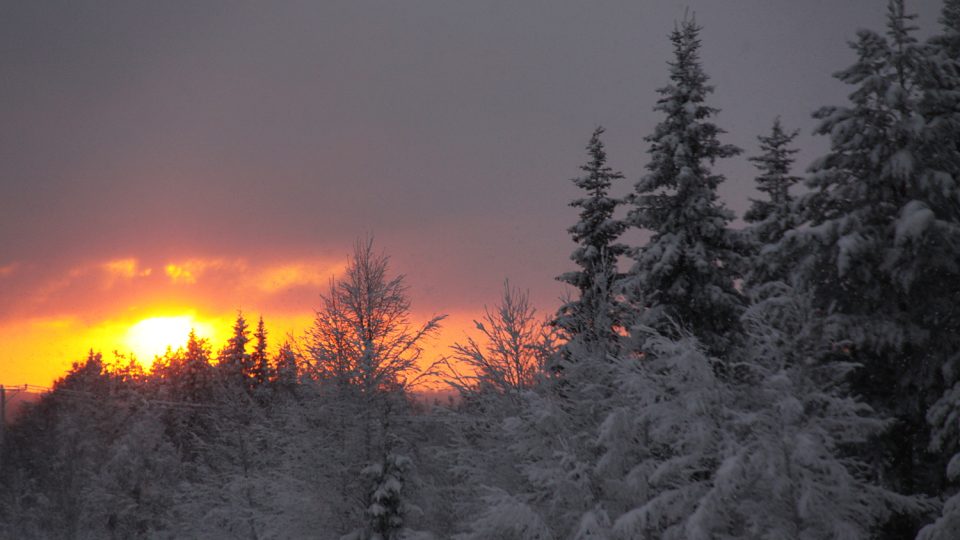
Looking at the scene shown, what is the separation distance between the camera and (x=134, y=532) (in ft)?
160

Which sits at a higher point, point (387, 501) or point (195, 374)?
point (195, 374)

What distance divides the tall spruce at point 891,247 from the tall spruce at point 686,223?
445 cm

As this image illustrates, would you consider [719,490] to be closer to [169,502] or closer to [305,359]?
[305,359]

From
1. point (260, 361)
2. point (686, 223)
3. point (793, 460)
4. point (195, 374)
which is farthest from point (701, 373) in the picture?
point (195, 374)

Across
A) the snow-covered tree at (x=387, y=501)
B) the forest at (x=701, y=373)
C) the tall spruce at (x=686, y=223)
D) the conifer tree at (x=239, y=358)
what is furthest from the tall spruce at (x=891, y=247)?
the conifer tree at (x=239, y=358)

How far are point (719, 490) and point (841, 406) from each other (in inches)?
113

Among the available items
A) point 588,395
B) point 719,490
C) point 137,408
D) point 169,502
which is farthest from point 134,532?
point 719,490

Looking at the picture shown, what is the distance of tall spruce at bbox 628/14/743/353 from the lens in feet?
74.9

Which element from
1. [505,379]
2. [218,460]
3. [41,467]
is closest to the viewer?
[505,379]

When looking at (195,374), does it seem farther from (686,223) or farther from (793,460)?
(793,460)

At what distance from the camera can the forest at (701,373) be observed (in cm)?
1558

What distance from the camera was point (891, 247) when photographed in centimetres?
1733

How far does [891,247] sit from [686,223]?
23.3ft

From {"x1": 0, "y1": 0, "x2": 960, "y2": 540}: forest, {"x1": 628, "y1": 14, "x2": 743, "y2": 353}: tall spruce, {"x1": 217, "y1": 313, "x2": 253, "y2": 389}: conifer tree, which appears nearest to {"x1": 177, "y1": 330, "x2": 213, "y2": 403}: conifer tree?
{"x1": 217, "y1": 313, "x2": 253, "y2": 389}: conifer tree
